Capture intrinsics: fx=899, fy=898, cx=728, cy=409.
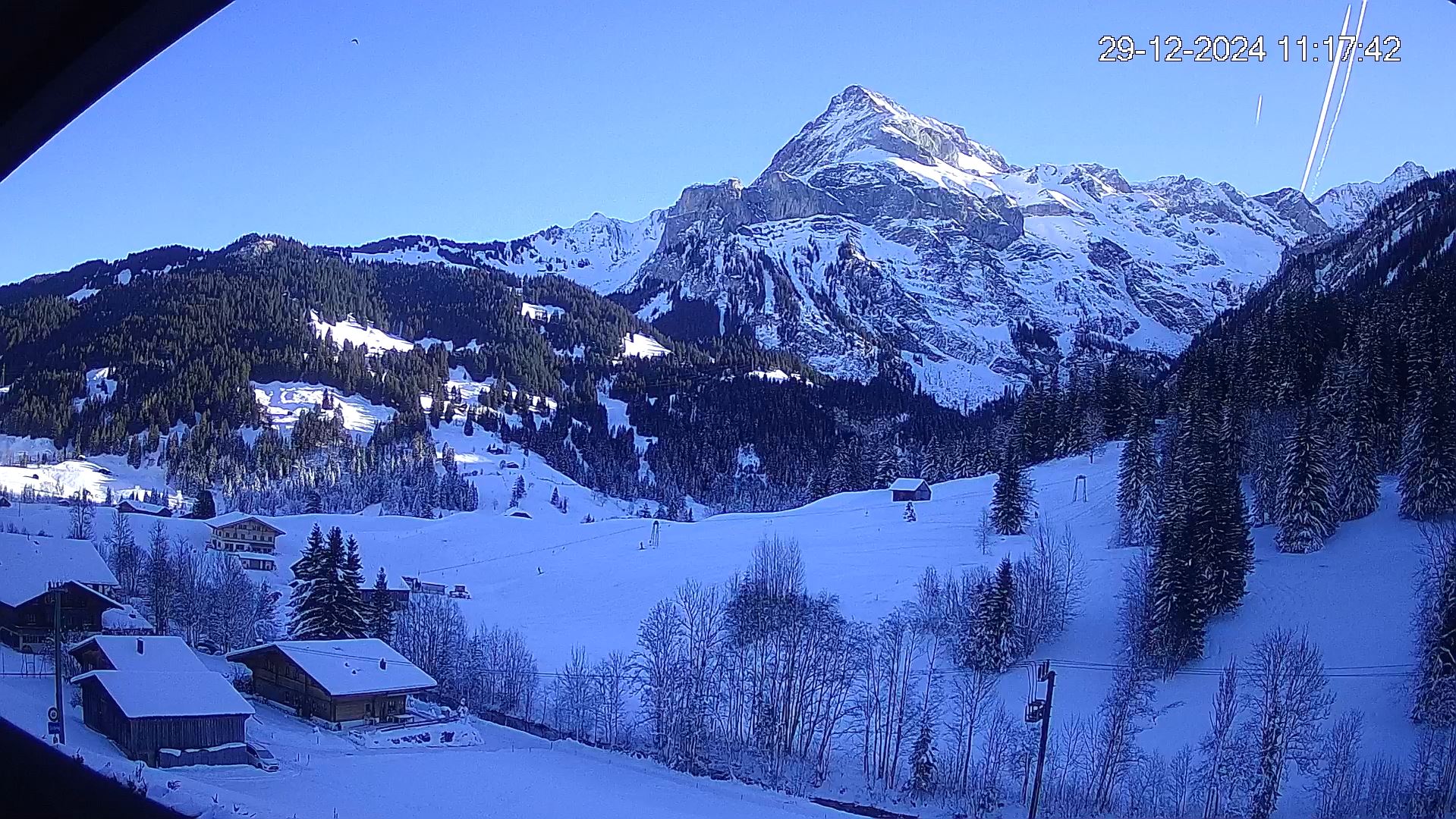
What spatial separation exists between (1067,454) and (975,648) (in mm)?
14622

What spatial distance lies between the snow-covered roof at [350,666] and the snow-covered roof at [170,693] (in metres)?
1.65

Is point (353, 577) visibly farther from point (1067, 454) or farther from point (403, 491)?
point (403, 491)

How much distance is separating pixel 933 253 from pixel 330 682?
113 metres

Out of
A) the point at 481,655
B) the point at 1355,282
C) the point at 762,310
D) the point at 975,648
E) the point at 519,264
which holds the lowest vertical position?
the point at 481,655

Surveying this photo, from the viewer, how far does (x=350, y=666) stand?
920cm

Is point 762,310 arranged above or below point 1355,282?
above

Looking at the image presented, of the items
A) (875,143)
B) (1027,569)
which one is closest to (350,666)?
(1027,569)

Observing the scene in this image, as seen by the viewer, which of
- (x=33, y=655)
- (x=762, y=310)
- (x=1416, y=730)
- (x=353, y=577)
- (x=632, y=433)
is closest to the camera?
(x=33, y=655)

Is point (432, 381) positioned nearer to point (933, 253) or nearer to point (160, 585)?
point (160, 585)

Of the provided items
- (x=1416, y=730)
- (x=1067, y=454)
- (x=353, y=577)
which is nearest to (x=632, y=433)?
(x=1067, y=454)

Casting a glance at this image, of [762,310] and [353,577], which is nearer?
[353,577]

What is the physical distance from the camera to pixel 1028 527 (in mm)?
16875

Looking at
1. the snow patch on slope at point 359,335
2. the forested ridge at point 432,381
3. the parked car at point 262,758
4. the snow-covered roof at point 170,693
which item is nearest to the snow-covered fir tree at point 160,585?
the snow-covered roof at point 170,693

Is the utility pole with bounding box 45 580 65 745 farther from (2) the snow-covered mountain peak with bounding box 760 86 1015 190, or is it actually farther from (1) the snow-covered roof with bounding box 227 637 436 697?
(2) the snow-covered mountain peak with bounding box 760 86 1015 190
